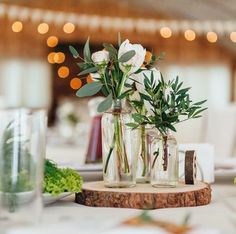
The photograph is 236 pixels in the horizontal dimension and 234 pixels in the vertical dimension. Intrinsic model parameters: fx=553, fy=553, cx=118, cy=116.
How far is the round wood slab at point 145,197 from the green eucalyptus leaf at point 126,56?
29 cm

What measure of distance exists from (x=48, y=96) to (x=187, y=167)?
326 inches

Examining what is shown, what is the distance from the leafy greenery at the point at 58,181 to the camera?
116 centimetres

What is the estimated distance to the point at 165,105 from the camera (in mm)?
1266

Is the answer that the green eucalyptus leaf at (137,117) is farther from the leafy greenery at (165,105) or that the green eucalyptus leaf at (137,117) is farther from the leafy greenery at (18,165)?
the leafy greenery at (18,165)

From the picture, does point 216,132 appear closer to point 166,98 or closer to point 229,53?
point 166,98

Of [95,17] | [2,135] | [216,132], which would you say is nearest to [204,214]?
[2,135]

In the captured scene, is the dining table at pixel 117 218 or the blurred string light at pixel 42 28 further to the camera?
the blurred string light at pixel 42 28

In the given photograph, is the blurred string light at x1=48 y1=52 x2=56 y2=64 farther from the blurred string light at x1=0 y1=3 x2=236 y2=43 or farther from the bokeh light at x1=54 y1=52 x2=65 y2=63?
the blurred string light at x1=0 y1=3 x2=236 y2=43

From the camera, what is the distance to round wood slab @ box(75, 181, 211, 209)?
1148 mm

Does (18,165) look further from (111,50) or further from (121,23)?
(121,23)

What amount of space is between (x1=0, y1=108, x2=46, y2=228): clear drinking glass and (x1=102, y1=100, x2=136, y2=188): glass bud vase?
0.99 ft

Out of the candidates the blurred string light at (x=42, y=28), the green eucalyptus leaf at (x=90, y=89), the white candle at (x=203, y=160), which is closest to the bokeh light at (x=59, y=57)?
the blurred string light at (x=42, y=28)

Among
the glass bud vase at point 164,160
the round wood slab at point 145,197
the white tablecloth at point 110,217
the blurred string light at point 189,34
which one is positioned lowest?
the white tablecloth at point 110,217

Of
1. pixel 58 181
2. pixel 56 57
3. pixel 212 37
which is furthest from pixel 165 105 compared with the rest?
pixel 212 37
